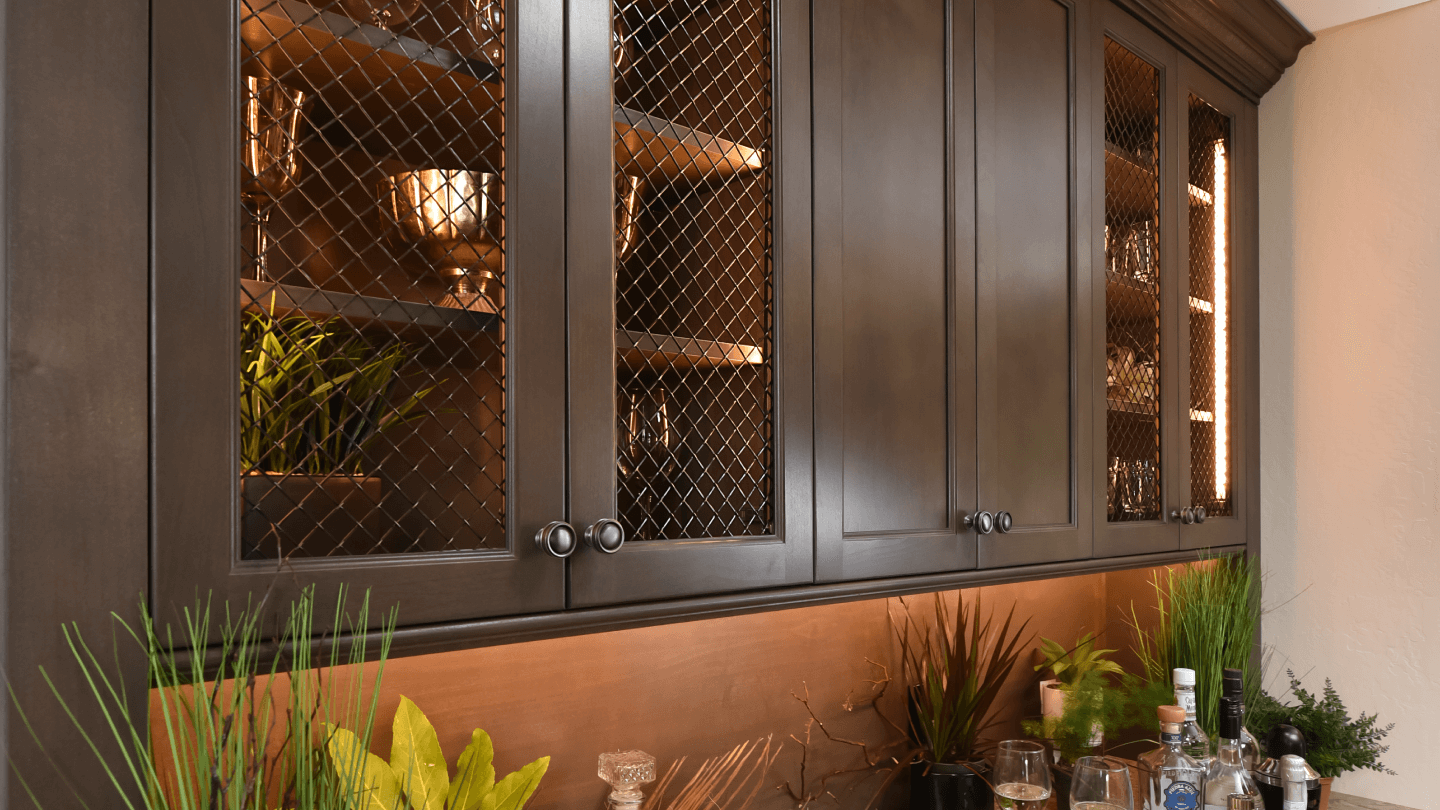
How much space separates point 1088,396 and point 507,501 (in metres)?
1.13

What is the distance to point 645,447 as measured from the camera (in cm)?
103

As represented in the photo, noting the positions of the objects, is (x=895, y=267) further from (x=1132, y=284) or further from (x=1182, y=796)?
(x=1182, y=796)

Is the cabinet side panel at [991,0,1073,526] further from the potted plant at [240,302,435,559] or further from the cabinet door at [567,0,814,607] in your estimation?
the potted plant at [240,302,435,559]

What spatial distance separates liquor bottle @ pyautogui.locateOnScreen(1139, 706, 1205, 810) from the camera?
1.56m

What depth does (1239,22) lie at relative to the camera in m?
2.07

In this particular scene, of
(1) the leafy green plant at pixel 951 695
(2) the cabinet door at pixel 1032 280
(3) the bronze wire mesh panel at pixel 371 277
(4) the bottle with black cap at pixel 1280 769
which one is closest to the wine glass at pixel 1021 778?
(1) the leafy green plant at pixel 951 695

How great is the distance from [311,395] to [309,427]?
0.09 ft

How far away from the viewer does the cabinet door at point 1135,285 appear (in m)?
1.70

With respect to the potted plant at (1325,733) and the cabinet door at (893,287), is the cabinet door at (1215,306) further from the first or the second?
the cabinet door at (893,287)

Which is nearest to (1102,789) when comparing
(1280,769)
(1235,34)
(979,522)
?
(979,522)

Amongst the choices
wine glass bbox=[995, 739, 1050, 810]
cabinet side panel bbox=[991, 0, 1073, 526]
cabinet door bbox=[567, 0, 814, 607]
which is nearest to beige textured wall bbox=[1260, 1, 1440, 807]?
cabinet side panel bbox=[991, 0, 1073, 526]

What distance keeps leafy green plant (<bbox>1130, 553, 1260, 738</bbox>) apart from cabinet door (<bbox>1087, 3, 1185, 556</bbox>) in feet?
0.70

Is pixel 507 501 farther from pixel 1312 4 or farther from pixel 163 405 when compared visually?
pixel 1312 4

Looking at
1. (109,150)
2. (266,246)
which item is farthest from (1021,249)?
(109,150)
